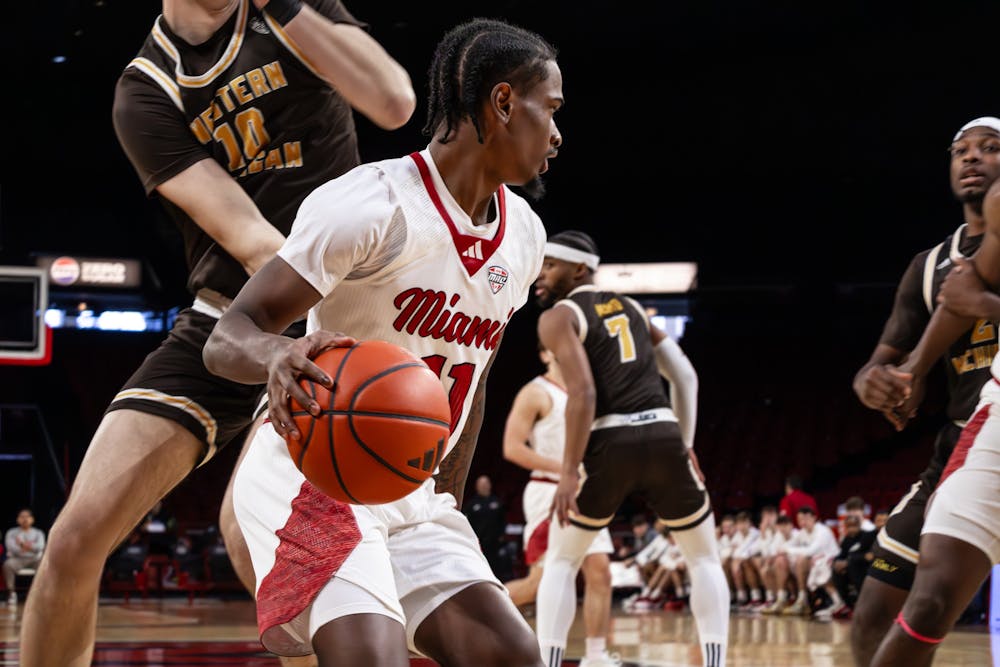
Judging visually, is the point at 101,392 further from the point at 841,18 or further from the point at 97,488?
the point at 97,488

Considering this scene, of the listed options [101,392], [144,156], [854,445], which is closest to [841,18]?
[854,445]

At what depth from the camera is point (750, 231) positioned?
70.1ft

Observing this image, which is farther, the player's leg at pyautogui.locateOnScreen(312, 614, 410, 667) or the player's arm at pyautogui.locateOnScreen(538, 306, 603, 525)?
the player's arm at pyautogui.locateOnScreen(538, 306, 603, 525)

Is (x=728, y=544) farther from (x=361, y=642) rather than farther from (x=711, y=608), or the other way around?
(x=361, y=642)

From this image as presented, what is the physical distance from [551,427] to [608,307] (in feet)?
6.30

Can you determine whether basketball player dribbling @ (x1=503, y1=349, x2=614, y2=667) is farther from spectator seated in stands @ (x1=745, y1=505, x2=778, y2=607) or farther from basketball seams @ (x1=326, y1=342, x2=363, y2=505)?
spectator seated in stands @ (x1=745, y1=505, x2=778, y2=607)

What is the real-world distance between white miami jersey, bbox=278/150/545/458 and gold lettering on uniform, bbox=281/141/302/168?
2.13 feet

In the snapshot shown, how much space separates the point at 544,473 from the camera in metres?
7.92

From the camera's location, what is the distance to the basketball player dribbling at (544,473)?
273 inches

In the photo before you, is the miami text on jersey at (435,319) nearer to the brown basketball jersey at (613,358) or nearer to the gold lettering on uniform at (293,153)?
the gold lettering on uniform at (293,153)

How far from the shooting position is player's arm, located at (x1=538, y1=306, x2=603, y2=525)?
5.67 metres

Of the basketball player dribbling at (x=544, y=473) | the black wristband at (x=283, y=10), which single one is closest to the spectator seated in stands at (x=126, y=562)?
the basketball player dribbling at (x=544, y=473)

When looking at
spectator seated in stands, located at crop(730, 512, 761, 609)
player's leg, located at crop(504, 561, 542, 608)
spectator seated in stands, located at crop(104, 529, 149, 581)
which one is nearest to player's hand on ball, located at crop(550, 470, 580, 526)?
player's leg, located at crop(504, 561, 542, 608)

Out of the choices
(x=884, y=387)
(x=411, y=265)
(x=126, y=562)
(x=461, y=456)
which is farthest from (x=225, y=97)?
(x=126, y=562)
